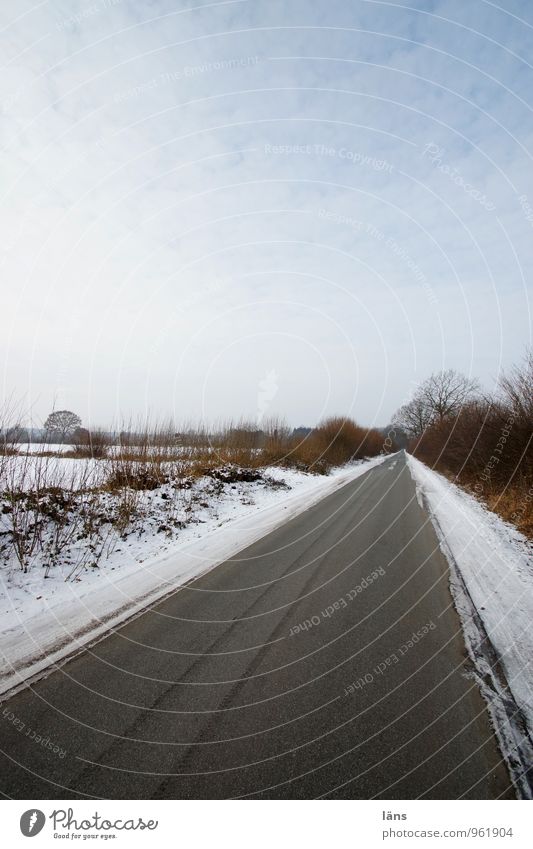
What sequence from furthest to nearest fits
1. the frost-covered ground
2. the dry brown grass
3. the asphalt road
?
the dry brown grass → the frost-covered ground → the asphalt road

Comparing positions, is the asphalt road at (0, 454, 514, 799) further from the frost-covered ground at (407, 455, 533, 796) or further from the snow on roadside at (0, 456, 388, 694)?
the snow on roadside at (0, 456, 388, 694)

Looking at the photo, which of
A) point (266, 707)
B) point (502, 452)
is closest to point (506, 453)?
point (502, 452)

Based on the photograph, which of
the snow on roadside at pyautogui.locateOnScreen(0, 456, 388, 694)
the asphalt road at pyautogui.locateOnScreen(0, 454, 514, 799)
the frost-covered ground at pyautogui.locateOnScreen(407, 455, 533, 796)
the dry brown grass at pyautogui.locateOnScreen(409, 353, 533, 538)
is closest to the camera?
the asphalt road at pyautogui.locateOnScreen(0, 454, 514, 799)

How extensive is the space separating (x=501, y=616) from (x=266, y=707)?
8.57 ft

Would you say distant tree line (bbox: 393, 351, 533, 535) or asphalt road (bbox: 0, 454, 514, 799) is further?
distant tree line (bbox: 393, 351, 533, 535)

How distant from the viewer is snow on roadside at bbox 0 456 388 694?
3.04m

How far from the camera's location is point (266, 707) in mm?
2369

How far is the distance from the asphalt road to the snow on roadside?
0.27 m

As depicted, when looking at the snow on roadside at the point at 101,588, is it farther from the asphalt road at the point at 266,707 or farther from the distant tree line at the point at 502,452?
the distant tree line at the point at 502,452

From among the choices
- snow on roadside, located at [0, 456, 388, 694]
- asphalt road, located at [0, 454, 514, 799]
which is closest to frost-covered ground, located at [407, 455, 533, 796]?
asphalt road, located at [0, 454, 514, 799]

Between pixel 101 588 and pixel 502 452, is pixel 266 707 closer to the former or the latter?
pixel 101 588

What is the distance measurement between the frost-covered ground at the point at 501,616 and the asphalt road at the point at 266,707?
117mm

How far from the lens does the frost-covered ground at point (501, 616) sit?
2.21 m

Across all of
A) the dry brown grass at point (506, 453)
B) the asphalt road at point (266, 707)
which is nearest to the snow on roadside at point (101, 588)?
the asphalt road at point (266, 707)
